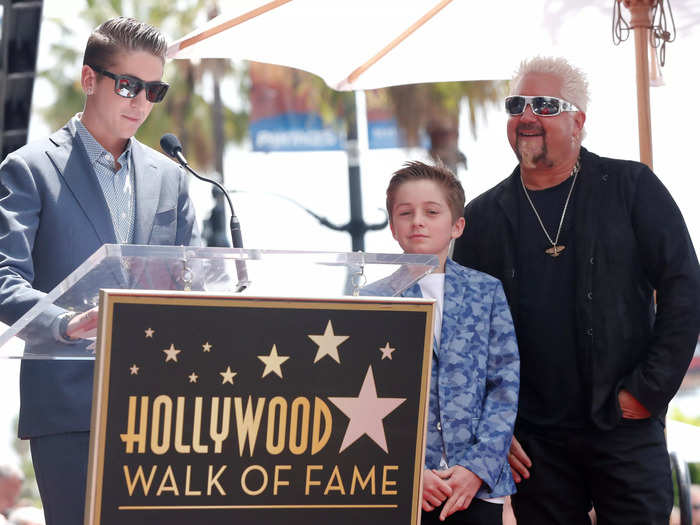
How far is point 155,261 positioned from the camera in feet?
6.93

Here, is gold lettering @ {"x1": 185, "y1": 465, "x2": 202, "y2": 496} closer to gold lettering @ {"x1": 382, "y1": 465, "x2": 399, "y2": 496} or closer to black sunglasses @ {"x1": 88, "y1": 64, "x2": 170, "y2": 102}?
gold lettering @ {"x1": 382, "y1": 465, "x2": 399, "y2": 496}

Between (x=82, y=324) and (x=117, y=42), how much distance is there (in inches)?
43.2

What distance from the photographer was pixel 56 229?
2.82 metres

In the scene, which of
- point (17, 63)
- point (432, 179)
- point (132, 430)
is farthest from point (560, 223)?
point (17, 63)

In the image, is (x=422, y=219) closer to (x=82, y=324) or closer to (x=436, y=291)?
(x=436, y=291)

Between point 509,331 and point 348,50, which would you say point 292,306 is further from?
point 348,50

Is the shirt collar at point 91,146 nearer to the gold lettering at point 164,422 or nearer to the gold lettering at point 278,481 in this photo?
the gold lettering at point 164,422

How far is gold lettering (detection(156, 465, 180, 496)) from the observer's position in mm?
2123

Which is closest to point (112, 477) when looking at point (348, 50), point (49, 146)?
point (49, 146)

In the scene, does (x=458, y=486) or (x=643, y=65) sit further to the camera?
(x=643, y=65)

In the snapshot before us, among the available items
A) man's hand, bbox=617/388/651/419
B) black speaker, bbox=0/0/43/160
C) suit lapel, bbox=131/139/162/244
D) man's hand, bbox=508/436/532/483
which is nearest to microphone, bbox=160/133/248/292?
suit lapel, bbox=131/139/162/244

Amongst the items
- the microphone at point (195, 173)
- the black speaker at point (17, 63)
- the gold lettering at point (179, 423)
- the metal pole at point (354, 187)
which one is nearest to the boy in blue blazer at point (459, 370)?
the microphone at point (195, 173)

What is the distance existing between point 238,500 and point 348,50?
2725 millimetres

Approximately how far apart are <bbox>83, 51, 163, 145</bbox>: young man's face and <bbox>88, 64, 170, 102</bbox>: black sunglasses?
10mm
